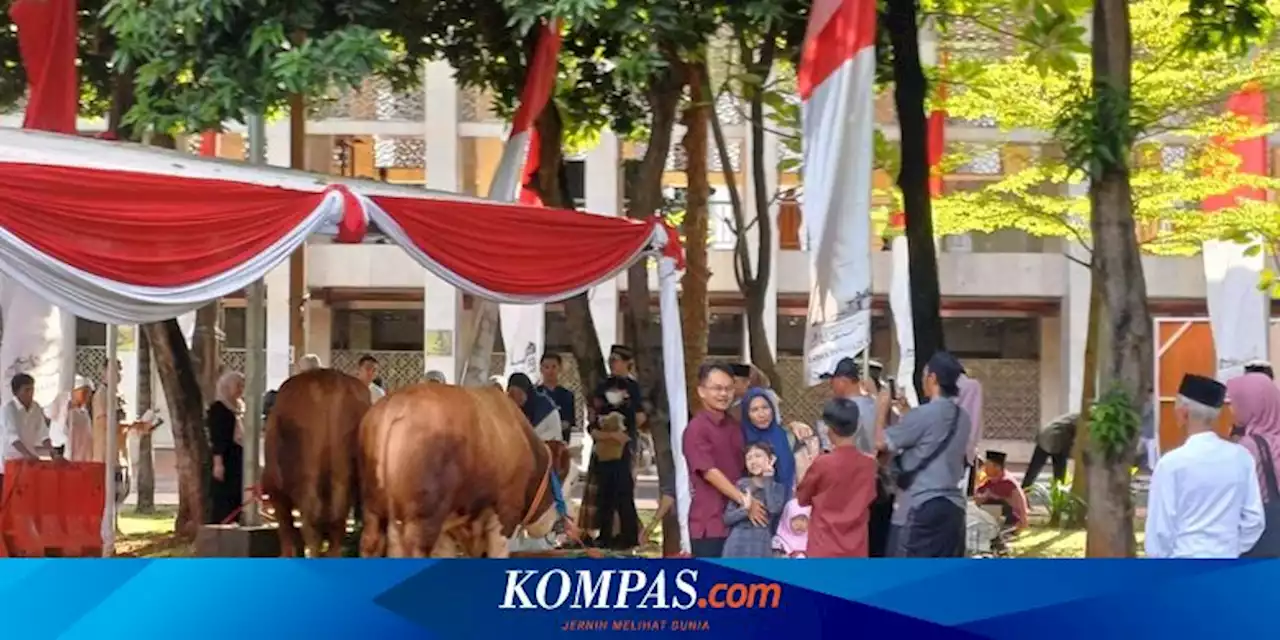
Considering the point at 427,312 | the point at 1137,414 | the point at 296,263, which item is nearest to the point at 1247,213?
the point at 1137,414

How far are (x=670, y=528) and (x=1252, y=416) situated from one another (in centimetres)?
477

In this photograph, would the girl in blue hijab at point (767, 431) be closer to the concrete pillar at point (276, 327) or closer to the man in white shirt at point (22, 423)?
the man in white shirt at point (22, 423)

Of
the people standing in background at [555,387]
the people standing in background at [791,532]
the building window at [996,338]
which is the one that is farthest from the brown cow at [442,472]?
the building window at [996,338]

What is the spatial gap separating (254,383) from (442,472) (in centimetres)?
386

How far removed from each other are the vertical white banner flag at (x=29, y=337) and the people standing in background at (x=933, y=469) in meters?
5.58

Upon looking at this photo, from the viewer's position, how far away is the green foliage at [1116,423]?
10.3 metres

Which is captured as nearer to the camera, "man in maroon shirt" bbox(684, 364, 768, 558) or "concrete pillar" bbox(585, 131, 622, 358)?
"man in maroon shirt" bbox(684, 364, 768, 558)

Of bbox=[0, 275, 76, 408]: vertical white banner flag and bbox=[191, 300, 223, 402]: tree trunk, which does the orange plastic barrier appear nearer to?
bbox=[0, 275, 76, 408]: vertical white banner flag

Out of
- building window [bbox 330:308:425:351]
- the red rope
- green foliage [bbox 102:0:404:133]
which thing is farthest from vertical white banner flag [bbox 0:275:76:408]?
building window [bbox 330:308:425:351]

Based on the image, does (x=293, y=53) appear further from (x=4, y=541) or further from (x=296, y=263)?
(x=296, y=263)

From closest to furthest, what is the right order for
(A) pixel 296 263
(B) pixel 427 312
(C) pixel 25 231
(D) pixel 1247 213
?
(C) pixel 25 231, (A) pixel 296 263, (D) pixel 1247 213, (B) pixel 427 312

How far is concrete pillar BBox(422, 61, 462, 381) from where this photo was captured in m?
25.4

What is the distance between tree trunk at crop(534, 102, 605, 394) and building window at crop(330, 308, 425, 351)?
566 inches

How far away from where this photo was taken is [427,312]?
84.3 ft
